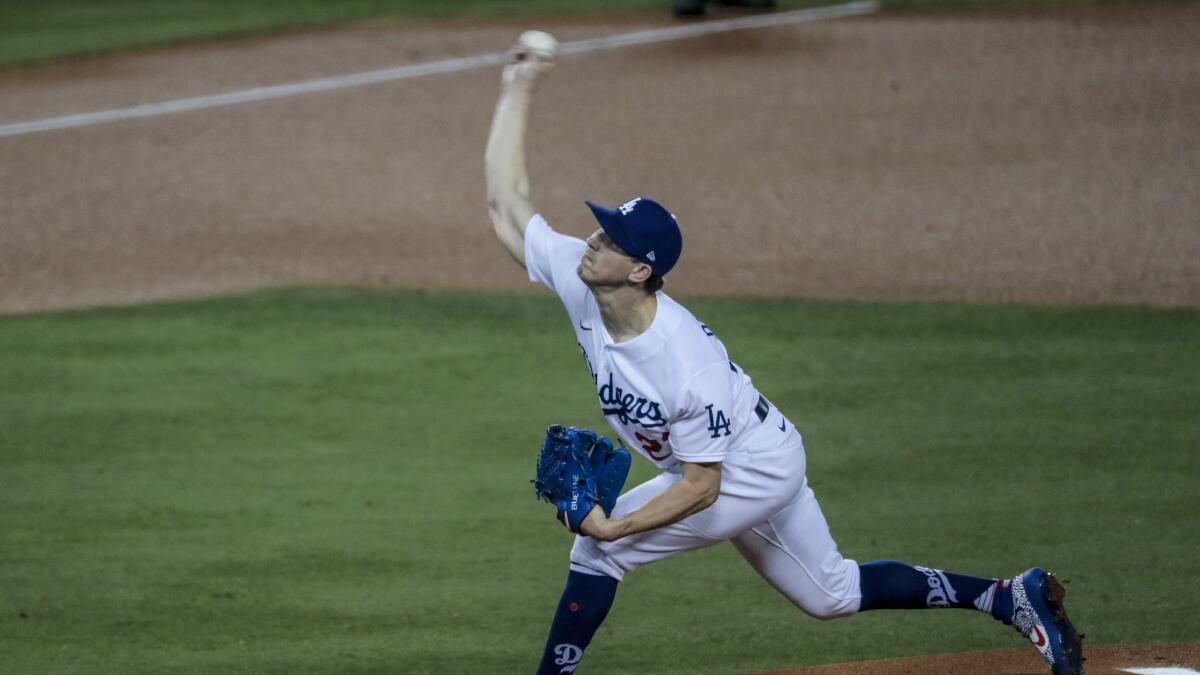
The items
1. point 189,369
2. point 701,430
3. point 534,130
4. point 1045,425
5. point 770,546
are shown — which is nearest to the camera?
point 701,430

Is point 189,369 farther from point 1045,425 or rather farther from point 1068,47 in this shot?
point 1068,47

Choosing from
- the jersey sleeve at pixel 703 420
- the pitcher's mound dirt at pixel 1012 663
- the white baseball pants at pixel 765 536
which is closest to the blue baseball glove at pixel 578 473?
the white baseball pants at pixel 765 536

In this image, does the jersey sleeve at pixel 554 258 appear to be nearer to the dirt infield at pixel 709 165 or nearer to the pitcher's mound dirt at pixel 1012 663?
the pitcher's mound dirt at pixel 1012 663

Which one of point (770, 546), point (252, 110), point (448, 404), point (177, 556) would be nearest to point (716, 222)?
point (448, 404)

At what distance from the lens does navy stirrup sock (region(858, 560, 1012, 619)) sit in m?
5.07

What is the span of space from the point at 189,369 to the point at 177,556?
2.70 m

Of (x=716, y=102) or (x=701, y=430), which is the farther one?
(x=716, y=102)

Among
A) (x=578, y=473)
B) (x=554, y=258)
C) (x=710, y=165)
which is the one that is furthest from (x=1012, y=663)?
(x=710, y=165)

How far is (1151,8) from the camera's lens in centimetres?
1623

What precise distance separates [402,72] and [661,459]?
11.1 m

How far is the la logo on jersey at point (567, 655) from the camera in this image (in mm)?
4816

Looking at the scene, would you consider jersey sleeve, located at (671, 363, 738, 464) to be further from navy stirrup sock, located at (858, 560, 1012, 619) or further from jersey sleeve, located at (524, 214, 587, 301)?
navy stirrup sock, located at (858, 560, 1012, 619)

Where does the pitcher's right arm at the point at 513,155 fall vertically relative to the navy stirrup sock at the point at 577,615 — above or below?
above

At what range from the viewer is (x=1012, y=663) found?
213 inches
